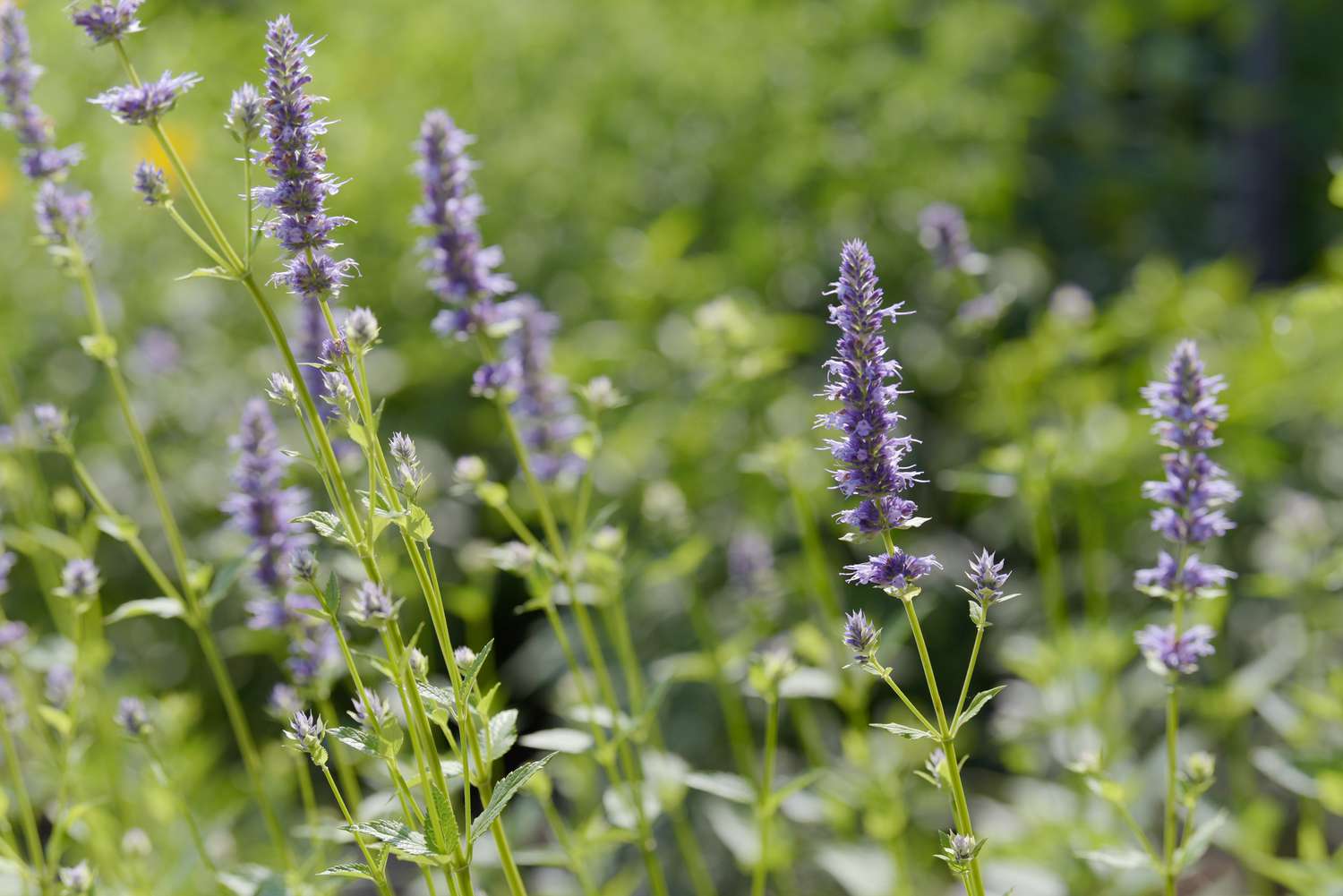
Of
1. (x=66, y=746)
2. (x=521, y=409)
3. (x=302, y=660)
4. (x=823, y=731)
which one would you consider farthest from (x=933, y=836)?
(x=66, y=746)

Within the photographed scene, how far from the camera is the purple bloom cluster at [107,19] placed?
174cm

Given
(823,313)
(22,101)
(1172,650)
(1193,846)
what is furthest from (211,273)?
(823,313)

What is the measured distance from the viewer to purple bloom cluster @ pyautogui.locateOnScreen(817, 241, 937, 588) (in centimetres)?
161

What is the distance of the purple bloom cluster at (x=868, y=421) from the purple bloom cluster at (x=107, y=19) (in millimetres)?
1100

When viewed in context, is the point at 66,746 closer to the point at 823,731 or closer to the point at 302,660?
the point at 302,660

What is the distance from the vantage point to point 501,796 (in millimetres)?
1724

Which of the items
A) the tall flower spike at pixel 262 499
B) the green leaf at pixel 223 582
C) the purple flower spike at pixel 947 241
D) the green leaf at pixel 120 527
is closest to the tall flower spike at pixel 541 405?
the tall flower spike at pixel 262 499

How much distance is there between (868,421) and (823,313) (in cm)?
412

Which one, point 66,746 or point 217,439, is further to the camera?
point 217,439

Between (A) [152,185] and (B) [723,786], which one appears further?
(B) [723,786]

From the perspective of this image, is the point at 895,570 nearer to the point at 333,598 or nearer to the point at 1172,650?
the point at 1172,650

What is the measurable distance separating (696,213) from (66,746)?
4197mm

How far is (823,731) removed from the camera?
510cm

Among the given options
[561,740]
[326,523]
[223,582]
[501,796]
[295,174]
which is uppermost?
[295,174]
